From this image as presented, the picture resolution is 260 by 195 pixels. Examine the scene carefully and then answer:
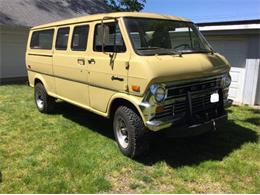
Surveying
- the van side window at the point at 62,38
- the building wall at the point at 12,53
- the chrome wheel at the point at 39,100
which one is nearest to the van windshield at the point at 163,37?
the van side window at the point at 62,38

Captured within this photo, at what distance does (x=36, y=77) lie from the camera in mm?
8609

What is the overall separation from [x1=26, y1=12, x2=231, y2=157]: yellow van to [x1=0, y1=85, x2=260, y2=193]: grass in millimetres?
525

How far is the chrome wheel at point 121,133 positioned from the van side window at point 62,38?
235 centimetres

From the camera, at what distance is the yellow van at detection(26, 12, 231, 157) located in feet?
16.6

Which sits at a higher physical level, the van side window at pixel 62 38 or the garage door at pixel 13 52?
the van side window at pixel 62 38

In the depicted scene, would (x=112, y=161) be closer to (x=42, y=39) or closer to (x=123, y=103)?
(x=123, y=103)

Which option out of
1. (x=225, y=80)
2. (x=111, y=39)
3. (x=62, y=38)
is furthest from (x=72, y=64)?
(x=225, y=80)

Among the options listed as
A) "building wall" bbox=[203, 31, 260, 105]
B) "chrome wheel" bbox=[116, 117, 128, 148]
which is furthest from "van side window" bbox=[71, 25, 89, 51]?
"building wall" bbox=[203, 31, 260, 105]

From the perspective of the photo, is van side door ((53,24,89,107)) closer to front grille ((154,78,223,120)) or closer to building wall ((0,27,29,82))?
front grille ((154,78,223,120))

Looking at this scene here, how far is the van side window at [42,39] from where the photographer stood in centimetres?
785

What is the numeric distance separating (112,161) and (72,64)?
2.35 metres

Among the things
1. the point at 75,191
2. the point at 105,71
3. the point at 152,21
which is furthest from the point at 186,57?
the point at 75,191

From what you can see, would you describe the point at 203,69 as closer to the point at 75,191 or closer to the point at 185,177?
the point at 185,177

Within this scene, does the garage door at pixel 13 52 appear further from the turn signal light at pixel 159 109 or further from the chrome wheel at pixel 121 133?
the turn signal light at pixel 159 109
